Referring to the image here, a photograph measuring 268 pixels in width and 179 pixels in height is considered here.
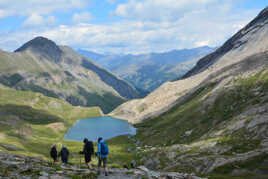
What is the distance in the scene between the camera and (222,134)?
97.9 metres

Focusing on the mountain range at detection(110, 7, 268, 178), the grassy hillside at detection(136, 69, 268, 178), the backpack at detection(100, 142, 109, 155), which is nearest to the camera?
the backpack at detection(100, 142, 109, 155)

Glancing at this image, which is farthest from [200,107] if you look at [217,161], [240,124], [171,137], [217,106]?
[217,161]

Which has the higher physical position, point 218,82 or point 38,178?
point 218,82

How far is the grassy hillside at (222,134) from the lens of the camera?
175 ft

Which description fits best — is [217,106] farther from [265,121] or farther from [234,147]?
[234,147]

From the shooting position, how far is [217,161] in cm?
5825

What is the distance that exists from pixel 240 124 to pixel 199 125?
151ft

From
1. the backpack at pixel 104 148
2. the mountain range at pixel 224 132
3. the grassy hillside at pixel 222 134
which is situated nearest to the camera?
the backpack at pixel 104 148

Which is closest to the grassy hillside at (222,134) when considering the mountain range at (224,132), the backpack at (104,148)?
the mountain range at (224,132)

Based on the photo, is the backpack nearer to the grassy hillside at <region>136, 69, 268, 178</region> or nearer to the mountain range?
the mountain range

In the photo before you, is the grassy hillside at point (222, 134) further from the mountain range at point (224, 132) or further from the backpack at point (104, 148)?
the backpack at point (104, 148)

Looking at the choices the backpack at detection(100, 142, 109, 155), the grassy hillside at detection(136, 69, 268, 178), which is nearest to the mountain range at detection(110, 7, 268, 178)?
the grassy hillside at detection(136, 69, 268, 178)

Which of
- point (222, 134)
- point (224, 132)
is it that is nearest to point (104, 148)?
point (222, 134)

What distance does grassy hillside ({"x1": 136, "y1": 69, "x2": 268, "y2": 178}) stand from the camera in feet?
175
